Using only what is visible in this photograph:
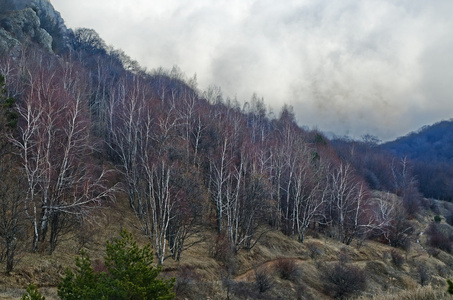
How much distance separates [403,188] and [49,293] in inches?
2931

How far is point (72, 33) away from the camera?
7188cm

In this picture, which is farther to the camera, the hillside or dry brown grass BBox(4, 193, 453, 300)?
the hillside

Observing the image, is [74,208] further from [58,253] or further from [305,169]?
[305,169]

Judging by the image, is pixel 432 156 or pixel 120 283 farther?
pixel 432 156

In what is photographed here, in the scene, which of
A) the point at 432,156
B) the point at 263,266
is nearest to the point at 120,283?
the point at 263,266

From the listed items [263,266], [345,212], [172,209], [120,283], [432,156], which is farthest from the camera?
[432,156]

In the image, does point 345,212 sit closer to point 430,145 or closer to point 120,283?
point 120,283

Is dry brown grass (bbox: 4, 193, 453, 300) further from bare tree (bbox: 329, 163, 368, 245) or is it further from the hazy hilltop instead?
bare tree (bbox: 329, 163, 368, 245)

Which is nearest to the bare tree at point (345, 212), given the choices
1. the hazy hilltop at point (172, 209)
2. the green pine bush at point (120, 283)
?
the hazy hilltop at point (172, 209)

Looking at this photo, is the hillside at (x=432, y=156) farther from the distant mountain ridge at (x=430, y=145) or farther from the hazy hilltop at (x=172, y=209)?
the hazy hilltop at (x=172, y=209)

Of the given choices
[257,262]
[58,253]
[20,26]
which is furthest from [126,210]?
[20,26]

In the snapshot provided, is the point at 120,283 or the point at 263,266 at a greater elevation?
the point at 120,283

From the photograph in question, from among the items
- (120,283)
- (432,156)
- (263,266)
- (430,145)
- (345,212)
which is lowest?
(263,266)

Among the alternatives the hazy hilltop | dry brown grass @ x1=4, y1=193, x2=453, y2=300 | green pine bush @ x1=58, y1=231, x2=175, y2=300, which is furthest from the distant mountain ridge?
green pine bush @ x1=58, y1=231, x2=175, y2=300
